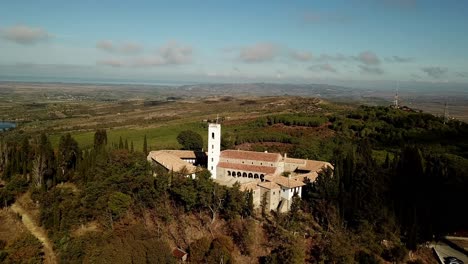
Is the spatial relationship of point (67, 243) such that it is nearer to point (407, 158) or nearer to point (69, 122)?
point (407, 158)

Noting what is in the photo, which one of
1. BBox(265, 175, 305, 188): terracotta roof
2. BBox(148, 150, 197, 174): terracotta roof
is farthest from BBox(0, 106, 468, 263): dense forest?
BBox(148, 150, 197, 174): terracotta roof

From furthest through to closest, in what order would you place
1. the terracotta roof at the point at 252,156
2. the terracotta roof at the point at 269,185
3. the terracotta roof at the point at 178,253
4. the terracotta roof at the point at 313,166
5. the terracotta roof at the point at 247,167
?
the terracotta roof at the point at 313,166 → the terracotta roof at the point at 252,156 → the terracotta roof at the point at 247,167 → the terracotta roof at the point at 269,185 → the terracotta roof at the point at 178,253

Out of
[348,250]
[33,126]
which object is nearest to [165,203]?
[348,250]

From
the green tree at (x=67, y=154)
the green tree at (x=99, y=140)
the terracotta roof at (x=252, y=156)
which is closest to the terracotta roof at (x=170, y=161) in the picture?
the terracotta roof at (x=252, y=156)

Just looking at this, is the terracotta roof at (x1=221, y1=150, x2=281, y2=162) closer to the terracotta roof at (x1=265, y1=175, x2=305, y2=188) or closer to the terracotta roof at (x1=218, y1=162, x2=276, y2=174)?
the terracotta roof at (x1=218, y1=162, x2=276, y2=174)

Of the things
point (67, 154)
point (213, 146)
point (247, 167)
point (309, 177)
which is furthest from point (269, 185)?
point (67, 154)

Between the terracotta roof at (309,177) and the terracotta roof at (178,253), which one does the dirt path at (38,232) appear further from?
the terracotta roof at (309,177)

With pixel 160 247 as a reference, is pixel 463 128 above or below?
above

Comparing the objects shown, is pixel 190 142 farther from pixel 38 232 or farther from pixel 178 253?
pixel 178 253
